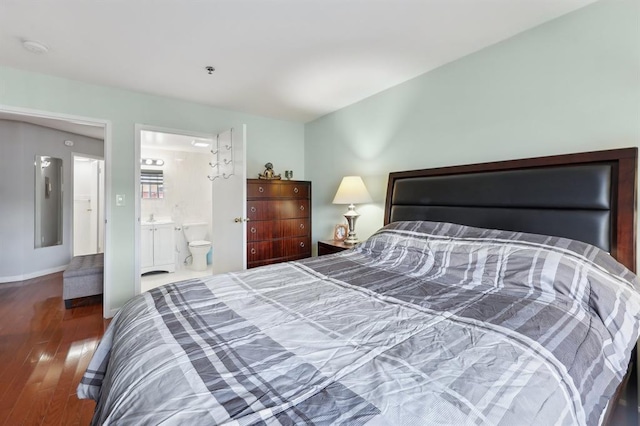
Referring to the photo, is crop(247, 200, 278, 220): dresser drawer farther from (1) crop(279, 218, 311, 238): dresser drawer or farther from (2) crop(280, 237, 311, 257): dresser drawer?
(2) crop(280, 237, 311, 257): dresser drawer

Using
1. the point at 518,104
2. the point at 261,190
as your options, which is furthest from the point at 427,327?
the point at 261,190

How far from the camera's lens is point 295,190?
3775 mm

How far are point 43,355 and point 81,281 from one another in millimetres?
1093

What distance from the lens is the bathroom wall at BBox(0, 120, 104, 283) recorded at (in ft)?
13.1

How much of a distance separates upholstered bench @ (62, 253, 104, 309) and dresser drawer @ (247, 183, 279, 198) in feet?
6.02

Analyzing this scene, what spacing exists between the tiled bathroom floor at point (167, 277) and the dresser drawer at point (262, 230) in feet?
5.33

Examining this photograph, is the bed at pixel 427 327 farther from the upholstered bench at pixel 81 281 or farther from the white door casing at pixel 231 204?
the upholstered bench at pixel 81 281

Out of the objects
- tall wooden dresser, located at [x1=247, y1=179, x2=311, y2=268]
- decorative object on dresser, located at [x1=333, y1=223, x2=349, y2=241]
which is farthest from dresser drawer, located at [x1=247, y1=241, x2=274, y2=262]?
decorative object on dresser, located at [x1=333, y1=223, x2=349, y2=241]

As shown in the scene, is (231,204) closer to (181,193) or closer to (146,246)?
(146,246)

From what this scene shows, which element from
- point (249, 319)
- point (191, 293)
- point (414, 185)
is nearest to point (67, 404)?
point (191, 293)

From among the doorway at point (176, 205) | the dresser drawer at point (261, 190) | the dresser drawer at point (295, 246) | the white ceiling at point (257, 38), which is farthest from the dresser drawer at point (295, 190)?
the white ceiling at point (257, 38)

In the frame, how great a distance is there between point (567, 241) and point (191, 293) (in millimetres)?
1912

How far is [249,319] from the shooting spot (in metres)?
1.12

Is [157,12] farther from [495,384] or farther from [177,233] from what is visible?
[177,233]
